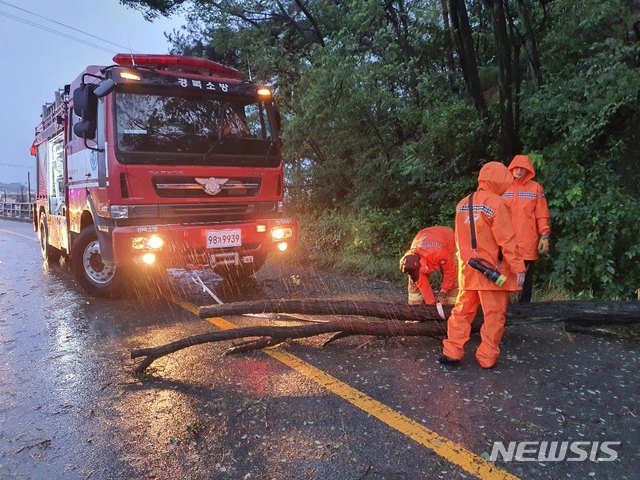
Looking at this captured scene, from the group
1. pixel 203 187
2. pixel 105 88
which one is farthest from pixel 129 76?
pixel 203 187

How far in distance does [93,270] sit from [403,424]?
15.9 feet

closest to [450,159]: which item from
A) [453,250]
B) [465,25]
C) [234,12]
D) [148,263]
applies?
[465,25]

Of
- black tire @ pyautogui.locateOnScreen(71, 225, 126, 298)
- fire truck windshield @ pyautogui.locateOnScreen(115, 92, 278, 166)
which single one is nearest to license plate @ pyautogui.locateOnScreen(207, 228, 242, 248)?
fire truck windshield @ pyautogui.locateOnScreen(115, 92, 278, 166)

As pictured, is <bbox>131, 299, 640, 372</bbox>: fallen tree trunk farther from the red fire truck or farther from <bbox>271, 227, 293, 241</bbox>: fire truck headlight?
<bbox>271, 227, 293, 241</bbox>: fire truck headlight

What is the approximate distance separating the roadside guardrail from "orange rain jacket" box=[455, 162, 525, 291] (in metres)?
26.0

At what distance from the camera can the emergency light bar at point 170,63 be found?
542 cm

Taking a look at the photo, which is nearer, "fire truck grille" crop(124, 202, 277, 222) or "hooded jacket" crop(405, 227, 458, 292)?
"hooded jacket" crop(405, 227, 458, 292)

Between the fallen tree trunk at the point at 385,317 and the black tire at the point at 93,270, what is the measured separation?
2.32 meters

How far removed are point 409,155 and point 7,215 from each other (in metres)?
28.0

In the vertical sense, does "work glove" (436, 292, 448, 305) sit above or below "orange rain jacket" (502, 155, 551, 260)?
below

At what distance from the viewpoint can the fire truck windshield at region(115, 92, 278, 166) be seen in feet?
16.7

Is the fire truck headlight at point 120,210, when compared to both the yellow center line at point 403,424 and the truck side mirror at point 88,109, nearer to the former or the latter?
the truck side mirror at point 88,109

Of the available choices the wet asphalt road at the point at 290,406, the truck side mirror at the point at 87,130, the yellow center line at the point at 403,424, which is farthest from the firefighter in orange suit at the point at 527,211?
the truck side mirror at the point at 87,130

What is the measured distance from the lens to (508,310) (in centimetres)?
401
